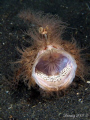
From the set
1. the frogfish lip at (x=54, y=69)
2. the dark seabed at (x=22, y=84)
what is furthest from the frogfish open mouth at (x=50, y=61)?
the dark seabed at (x=22, y=84)

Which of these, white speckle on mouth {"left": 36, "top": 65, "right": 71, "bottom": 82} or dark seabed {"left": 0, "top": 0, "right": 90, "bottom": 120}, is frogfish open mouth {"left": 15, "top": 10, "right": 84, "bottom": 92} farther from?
dark seabed {"left": 0, "top": 0, "right": 90, "bottom": 120}

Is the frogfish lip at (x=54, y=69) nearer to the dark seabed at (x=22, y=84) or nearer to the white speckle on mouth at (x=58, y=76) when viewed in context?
the white speckle on mouth at (x=58, y=76)

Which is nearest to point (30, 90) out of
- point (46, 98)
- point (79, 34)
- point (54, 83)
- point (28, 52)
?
point (46, 98)

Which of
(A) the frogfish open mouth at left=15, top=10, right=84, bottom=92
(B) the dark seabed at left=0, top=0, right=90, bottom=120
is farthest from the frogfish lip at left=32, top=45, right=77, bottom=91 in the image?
(B) the dark seabed at left=0, top=0, right=90, bottom=120

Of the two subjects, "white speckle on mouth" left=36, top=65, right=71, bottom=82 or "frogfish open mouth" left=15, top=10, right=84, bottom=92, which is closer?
"frogfish open mouth" left=15, top=10, right=84, bottom=92

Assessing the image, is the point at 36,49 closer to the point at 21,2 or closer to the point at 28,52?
the point at 28,52

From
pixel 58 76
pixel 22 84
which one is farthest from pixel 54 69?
pixel 22 84
